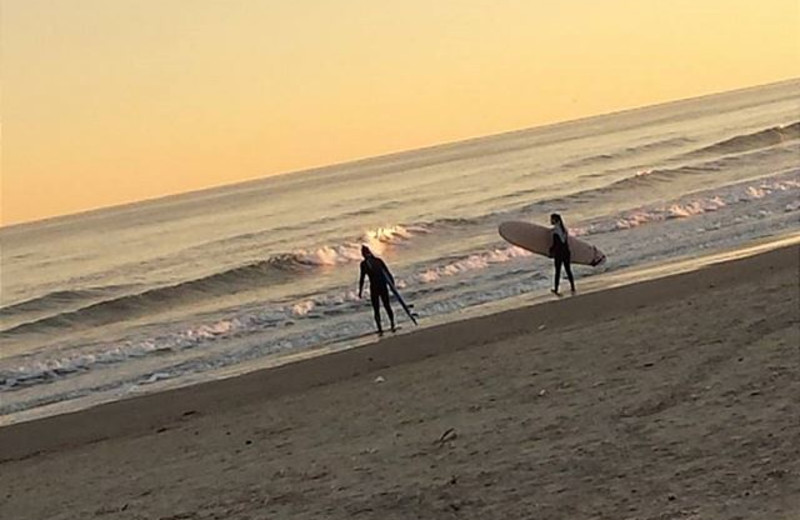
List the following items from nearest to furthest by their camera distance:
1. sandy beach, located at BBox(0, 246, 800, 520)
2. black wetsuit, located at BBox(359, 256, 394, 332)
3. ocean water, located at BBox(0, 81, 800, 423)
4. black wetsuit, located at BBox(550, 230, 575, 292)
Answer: sandy beach, located at BBox(0, 246, 800, 520) → black wetsuit, located at BBox(359, 256, 394, 332) → black wetsuit, located at BBox(550, 230, 575, 292) → ocean water, located at BBox(0, 81, 800, 423)

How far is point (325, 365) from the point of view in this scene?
47.9 ft

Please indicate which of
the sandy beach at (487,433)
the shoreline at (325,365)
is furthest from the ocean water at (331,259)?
the sandy beach at (487,433)

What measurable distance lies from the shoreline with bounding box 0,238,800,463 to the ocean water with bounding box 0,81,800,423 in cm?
122

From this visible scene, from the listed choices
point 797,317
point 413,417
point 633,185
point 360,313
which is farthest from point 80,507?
point 633,185

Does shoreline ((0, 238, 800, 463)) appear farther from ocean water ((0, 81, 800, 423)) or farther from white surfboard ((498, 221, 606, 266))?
white surfboard ((498, 221, 606, 266))

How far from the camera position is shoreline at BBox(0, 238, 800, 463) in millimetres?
12664

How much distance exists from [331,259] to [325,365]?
803 inches

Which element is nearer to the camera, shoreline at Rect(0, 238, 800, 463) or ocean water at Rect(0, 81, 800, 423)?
shoreline at Rect(0, 238, 800, 463)

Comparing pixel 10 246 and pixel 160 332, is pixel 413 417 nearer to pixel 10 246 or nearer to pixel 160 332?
pixel 160 332

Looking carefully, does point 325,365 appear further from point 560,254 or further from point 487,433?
point 487,433

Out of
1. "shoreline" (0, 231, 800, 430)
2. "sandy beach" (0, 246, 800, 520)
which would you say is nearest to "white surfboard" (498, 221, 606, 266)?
"shoreline" (0, 231, 800, 430)

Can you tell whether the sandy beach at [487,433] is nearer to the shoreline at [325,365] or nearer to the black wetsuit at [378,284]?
the shoreline at [325,365]

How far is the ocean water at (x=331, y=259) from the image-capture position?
64.4 ft

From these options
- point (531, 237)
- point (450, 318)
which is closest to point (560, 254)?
point (450, 318)
